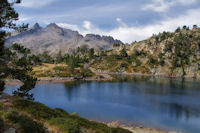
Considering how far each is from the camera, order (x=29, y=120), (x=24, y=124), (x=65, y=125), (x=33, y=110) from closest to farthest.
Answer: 1. (x=24, y=124)
2. (x=29, y=120)
3. (x=65, y=125)
4. (x=33, y=110)

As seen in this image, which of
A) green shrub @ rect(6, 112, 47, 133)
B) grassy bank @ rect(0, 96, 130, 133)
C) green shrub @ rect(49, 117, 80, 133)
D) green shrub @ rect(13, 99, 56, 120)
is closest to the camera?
green shrub @ rect(6, 112, 47, 133)

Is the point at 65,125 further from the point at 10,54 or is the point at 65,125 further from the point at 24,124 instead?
the point at 10,54

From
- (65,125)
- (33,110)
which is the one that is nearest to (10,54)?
(33,110)

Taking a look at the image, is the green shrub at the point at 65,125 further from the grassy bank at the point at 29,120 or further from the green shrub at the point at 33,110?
the green shrub at the point at 33,110

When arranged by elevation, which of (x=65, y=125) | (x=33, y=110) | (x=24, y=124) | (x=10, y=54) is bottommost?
(x=65, y=125)

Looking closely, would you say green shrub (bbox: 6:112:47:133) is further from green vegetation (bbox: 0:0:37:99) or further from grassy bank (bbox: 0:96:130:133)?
green vegetation (bbox: 0:0:37:99)

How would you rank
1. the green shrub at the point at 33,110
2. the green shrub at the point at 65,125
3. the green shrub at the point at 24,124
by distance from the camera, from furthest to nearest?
the green shrub at the point at 33,110 → the green shrub at the point at 65,125 → the green shrub at the point at 24,124

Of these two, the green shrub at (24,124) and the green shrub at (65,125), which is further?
the green shrub at (65,125)

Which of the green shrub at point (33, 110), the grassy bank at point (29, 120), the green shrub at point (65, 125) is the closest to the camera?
the grassy bank at point (29, 120)

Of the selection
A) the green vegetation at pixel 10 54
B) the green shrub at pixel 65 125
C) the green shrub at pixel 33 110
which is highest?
the green vegetation at pixel 10 54

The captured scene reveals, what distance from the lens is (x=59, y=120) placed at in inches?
770

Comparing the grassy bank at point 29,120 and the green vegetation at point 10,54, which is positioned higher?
the green vegetation at point 10,54

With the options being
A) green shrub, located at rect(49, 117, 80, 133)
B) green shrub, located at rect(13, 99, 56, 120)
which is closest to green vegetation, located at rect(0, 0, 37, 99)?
green shrub, located at rect(13, 99, 56, 120)

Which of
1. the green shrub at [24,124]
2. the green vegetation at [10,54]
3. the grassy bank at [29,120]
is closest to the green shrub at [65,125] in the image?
the grassy bank at [29,120]
